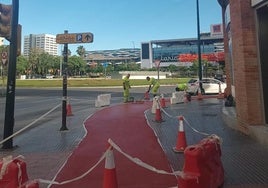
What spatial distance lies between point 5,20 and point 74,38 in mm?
2958

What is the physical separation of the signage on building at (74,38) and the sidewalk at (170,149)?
2887 millimetres

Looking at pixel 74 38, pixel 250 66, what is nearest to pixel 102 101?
pixel 74 38

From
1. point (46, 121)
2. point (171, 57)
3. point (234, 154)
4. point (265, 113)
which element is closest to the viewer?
point (234, 154)

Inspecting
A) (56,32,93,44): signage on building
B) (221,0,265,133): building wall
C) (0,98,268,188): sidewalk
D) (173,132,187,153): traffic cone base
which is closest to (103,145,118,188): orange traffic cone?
(0,98,268,188): sidewalk

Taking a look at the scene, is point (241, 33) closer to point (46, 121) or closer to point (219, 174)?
point (219, 174)

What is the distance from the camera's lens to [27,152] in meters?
8.54

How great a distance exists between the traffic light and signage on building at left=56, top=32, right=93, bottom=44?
109 inches

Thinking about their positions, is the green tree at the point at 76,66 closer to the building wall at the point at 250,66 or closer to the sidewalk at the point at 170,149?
the sidewalk at the point at 170,149

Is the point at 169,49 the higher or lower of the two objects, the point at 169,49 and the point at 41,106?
the higher

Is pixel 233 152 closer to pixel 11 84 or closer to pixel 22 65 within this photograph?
pixel 11 84

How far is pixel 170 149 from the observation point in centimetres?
826

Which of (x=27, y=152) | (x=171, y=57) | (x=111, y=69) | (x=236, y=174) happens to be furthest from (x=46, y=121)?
(x=171, y=57)

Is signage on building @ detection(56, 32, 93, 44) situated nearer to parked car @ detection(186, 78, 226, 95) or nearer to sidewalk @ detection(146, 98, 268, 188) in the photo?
sidewalk @ detection(146, 98, 268, 188)

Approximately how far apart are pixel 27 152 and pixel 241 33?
251 inches
